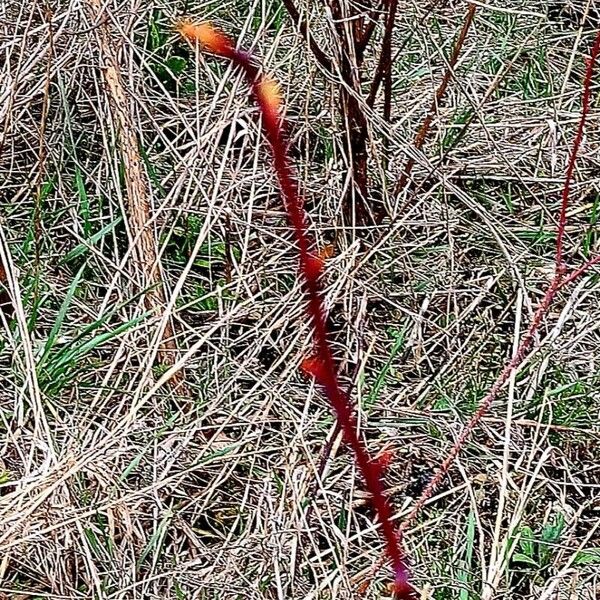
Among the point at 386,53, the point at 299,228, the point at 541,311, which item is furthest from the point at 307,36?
the point at 299,228

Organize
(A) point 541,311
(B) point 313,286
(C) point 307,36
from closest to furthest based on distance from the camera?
(B) point 313,286
(A) point 541,311
(C) point 307,36

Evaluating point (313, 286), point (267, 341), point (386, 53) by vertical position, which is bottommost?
point (267, 341)

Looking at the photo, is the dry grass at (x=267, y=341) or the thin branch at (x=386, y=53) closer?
the dry grass at (x=267, y=341)

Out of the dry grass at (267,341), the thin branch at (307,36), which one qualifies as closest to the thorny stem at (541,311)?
the dry grass at (267,341)

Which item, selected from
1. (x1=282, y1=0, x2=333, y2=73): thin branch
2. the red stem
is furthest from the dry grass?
the red stem

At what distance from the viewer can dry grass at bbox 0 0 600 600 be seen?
5.08ft

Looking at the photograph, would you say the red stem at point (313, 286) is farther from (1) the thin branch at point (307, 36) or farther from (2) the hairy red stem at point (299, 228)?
(1) the thin branch at point (307, 36)

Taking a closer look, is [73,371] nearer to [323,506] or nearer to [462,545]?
[323,506]

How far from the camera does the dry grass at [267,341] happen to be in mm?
1547

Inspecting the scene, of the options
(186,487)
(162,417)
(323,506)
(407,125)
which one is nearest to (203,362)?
(162,417)

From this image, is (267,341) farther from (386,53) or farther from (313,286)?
(313,286)

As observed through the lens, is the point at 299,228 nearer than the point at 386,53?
Yes

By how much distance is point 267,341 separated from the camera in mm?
1907

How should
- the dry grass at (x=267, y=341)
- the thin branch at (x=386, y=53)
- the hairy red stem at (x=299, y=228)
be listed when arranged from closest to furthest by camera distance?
the hairy red stem at (x=299, y=228), the dry grass at (x=267, y=341), the thin branch at (x=386, y=53)
